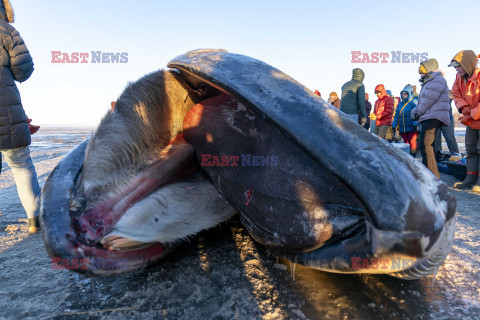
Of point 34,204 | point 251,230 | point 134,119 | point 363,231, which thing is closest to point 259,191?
point 251,230

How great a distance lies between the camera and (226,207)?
1.33 m

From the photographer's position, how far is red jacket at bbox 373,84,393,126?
6.77m

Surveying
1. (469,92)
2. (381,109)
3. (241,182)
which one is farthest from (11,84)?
(381,109)

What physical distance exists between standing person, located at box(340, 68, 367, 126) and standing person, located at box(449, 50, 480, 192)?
2586 millimetres

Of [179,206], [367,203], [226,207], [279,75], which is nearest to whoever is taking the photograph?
[367,203]

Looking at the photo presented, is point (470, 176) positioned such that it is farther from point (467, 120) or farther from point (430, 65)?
point (430, 65)

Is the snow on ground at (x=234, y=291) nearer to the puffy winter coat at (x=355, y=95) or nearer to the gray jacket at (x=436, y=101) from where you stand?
the gray jacket at (x=436, y=101)

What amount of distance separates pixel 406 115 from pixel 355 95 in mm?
1143

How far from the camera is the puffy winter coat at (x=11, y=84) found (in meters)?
2.03

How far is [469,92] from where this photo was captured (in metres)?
3.21

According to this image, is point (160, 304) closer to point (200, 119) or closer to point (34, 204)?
point (200, 119)

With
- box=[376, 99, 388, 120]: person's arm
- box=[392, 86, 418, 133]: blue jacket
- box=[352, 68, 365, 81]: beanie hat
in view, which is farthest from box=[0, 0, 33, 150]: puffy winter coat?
box=[376, 99, 388, 120]: person's arm

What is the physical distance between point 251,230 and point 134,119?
0.74m

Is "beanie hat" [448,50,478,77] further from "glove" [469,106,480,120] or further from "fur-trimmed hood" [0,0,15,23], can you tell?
"fur-trimmed hood" [0,0,15,23]
